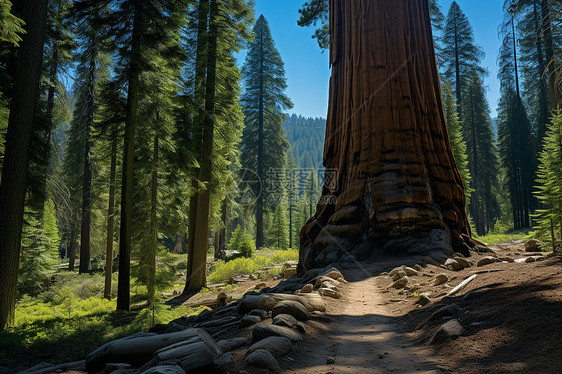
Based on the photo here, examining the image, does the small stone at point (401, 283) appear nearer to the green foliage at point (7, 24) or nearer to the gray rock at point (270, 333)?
the gray rock at point (270, 333)

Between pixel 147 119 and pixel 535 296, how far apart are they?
35.4 feet

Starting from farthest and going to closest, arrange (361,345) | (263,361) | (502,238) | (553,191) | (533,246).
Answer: (502,238)
(533,246)
(553,191)
(361,345)
(263,361)

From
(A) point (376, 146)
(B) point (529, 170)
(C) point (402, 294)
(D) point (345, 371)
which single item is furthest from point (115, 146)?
(B) point (529, 170)

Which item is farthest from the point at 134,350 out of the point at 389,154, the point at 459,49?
the point at 459,49

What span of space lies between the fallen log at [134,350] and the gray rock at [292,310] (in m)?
1.09

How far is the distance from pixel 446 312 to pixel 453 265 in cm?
342

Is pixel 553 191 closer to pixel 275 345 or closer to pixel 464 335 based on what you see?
pixel 464 335

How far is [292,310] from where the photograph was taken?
3.56 meters

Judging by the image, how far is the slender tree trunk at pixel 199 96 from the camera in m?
12.6

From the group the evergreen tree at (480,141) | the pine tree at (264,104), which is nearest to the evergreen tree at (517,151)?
the evergreen tree at (480,141)

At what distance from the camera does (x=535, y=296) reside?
2.78 m

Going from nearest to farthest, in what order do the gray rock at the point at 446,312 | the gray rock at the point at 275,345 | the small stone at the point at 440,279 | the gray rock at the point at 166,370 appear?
the gray rock at the point at 166,370, the gray rock at the point at 275,345, the gray rock at the point at 446,312, the small stone at the point at 440,279

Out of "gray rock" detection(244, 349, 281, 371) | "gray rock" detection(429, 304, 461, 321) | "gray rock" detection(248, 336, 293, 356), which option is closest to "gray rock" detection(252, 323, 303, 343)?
"gray rock" detection(248, 336, 293, 356)

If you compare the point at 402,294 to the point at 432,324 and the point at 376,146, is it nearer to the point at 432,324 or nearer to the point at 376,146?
the point at 432,324
